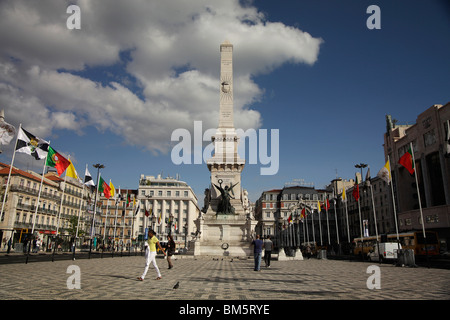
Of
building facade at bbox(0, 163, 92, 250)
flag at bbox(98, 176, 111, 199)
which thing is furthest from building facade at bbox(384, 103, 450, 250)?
building facade at bbox(0, 163, 92, 250)

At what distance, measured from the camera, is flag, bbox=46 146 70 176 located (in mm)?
24642

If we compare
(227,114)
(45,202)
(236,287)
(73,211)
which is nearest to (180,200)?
(73,211)

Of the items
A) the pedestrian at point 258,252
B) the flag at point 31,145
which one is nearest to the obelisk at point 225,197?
the pedestrian at point 258,252

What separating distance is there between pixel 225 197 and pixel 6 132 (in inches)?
708

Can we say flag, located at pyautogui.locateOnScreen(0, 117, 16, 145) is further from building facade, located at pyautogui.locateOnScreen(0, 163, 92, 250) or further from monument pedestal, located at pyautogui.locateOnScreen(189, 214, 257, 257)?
building facade, located at pyautogui.locateOnScreen(0, 163, 92, 250)

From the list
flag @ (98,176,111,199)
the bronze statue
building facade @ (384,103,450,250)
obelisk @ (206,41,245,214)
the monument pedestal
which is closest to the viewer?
the monument pedestal

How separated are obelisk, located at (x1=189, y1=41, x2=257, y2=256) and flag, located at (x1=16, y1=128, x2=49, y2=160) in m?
14.1

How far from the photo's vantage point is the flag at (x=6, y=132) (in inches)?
814

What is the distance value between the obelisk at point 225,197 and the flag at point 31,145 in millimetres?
14058

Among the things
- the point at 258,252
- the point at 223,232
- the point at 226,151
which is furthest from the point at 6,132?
the point at 226,151

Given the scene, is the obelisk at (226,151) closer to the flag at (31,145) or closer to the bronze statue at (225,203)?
the bronze statue at (225,203)

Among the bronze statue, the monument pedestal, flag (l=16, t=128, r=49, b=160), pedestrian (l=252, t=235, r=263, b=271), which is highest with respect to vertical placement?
flag (l=16, t=128, r=49, b=160)

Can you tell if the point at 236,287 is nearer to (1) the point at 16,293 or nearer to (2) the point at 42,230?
(1) the point at 16,293
